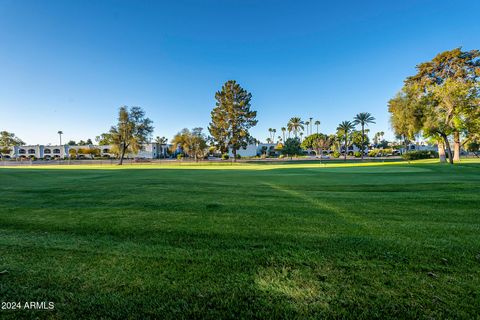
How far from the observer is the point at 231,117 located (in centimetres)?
5956

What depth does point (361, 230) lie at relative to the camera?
4.84m

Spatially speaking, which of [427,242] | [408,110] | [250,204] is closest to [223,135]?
[408,110]

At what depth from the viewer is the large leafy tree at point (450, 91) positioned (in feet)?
90.8

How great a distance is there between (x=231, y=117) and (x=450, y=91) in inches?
1647

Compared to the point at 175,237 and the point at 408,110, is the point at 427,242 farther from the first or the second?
the point at 408,110

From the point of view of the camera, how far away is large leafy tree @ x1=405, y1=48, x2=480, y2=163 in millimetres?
27688

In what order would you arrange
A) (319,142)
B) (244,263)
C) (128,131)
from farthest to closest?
(319,142) < (128,131) < (244,263)

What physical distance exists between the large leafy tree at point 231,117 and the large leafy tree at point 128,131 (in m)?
17.0

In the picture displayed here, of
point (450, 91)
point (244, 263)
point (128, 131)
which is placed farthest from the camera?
point (128, 131)

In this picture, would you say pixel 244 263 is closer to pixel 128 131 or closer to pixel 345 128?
pixel 128 131

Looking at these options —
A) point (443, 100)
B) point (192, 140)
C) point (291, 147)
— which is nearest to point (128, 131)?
point (192, 140)

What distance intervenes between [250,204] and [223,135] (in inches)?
2097

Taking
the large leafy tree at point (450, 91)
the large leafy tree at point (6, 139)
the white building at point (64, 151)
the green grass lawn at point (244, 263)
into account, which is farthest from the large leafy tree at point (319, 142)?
the large leafy tree at point (6, 139)

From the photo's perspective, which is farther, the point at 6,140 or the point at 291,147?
the point at 6,140
